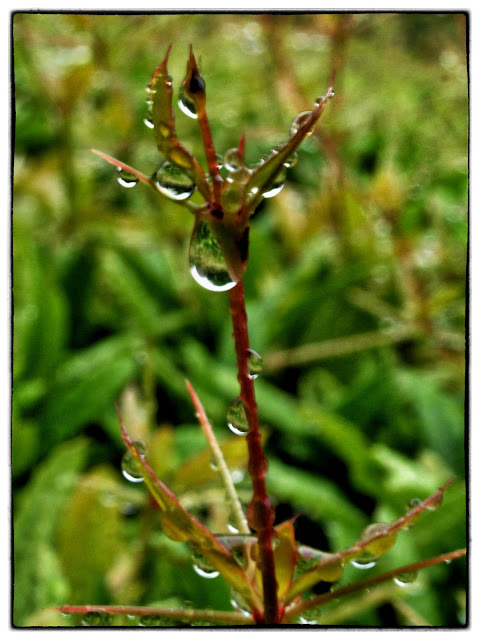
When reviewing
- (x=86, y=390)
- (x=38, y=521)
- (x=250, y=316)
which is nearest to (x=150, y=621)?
(x=38, y=521)

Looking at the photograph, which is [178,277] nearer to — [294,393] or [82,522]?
[294,393]

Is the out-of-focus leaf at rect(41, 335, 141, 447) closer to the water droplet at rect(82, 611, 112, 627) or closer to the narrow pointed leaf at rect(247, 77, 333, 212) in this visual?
the water droplet at rect(82, 611, 112, 627)

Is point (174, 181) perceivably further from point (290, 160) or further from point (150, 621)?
point (150, 621)

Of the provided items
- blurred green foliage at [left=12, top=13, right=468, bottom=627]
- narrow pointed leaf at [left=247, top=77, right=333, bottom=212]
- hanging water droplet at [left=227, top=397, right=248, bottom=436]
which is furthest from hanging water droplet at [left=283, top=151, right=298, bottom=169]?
blurred green foliage at [left=12, top=13, right=468, bottom=627]

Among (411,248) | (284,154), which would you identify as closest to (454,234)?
(411,248)

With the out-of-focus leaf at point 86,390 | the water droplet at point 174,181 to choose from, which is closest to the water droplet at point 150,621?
the water droplet at point 174,181

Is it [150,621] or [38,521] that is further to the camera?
[38,521]
